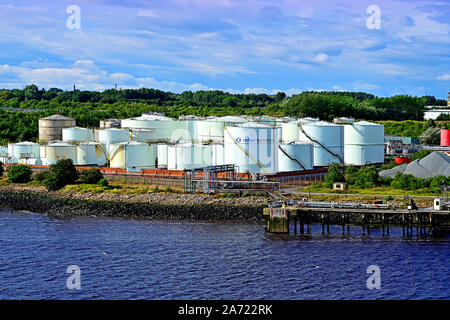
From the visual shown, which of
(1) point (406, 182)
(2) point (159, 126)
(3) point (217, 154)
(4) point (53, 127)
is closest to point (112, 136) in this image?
(2) point (159, 126)

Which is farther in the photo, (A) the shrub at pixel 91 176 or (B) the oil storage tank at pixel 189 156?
(B) the oil storage tank at pixel 189 156

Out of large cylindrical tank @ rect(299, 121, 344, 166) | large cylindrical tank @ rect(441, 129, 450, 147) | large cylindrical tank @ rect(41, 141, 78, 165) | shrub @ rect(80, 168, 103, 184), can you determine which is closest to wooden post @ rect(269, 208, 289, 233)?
shrub @ rect(80, 168, 103, 184)

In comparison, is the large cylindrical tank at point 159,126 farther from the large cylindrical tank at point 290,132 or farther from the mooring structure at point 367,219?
the mooring structure at point 367,219

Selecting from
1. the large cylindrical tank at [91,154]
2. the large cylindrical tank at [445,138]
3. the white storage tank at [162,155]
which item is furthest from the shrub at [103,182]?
the large cylindrical tank at [445,138]

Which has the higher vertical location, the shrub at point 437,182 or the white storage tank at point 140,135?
the white storage tank at point 140,135

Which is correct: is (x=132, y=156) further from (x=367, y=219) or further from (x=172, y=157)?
(x=367, y=219)

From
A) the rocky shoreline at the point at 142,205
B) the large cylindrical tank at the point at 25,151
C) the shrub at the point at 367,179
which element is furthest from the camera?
the large cylindrical tank at the point at 25,151
